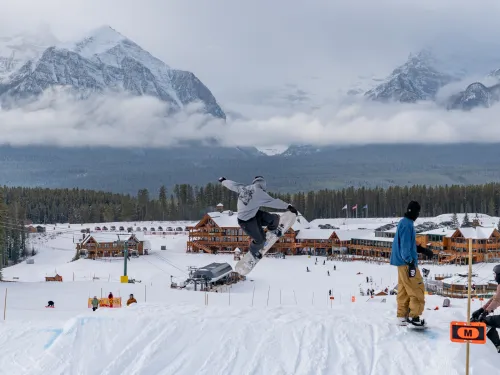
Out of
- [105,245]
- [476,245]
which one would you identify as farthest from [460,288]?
[105,245]

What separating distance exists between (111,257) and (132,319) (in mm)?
66755

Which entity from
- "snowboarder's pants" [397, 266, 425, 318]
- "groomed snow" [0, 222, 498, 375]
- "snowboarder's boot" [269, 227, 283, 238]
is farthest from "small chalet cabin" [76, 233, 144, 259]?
"snowboarder's pants" [397, 266, 425, 318]

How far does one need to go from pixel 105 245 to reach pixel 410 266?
2794 inches

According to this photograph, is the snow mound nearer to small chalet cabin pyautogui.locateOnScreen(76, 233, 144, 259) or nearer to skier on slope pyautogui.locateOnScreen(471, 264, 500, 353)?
skier on slope pyautogui.locateOnScreen(471, 264, 500, 353)

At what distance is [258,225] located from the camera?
13.8 m

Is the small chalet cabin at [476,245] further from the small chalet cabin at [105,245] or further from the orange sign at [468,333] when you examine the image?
the orange sign at [468,333]

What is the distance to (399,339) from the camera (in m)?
11.5

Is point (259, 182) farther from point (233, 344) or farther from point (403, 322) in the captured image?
point (403, 322)

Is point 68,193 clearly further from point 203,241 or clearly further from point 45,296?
point 45,296

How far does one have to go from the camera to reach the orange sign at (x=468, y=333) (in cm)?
919

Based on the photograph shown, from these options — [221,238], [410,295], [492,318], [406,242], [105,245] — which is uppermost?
[406,242]

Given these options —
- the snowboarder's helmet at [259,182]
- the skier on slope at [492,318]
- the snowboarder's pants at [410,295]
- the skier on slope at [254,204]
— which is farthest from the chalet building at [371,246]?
the snowboarder's helmet at [259,182]

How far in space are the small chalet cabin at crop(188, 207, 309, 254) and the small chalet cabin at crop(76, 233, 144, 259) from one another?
37.7 ft

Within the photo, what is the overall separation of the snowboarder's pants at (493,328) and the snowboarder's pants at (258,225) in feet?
18.5
